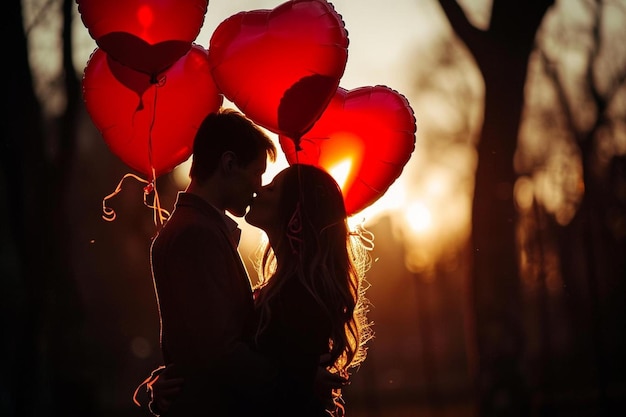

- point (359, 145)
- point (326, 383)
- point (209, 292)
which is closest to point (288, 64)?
point (359, 145)

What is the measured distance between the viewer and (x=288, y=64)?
390 cm

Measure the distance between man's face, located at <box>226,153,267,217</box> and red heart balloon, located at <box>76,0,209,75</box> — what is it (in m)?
0.69

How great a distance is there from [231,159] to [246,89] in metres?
0.45

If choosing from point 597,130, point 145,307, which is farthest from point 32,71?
point 145,307

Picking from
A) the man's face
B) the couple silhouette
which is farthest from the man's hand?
the man's face

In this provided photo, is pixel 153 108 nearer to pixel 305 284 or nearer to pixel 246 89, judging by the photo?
pixel 246 89

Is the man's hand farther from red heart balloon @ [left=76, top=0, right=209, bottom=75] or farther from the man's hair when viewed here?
red heart balloon @ [left=76, top=0, right=209, bottom=75]

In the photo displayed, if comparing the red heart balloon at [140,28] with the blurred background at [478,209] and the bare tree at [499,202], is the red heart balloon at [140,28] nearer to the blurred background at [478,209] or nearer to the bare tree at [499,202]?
the blurred background at [478,209]

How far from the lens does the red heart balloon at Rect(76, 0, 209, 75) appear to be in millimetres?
3920

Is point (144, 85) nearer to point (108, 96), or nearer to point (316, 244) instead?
point (108, 96)

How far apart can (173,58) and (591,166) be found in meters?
12.3

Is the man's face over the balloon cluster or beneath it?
beneath

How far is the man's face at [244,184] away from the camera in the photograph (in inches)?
Result: 142

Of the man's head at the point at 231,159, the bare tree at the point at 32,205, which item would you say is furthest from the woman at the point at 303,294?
the bare tree at the point at 32,205
